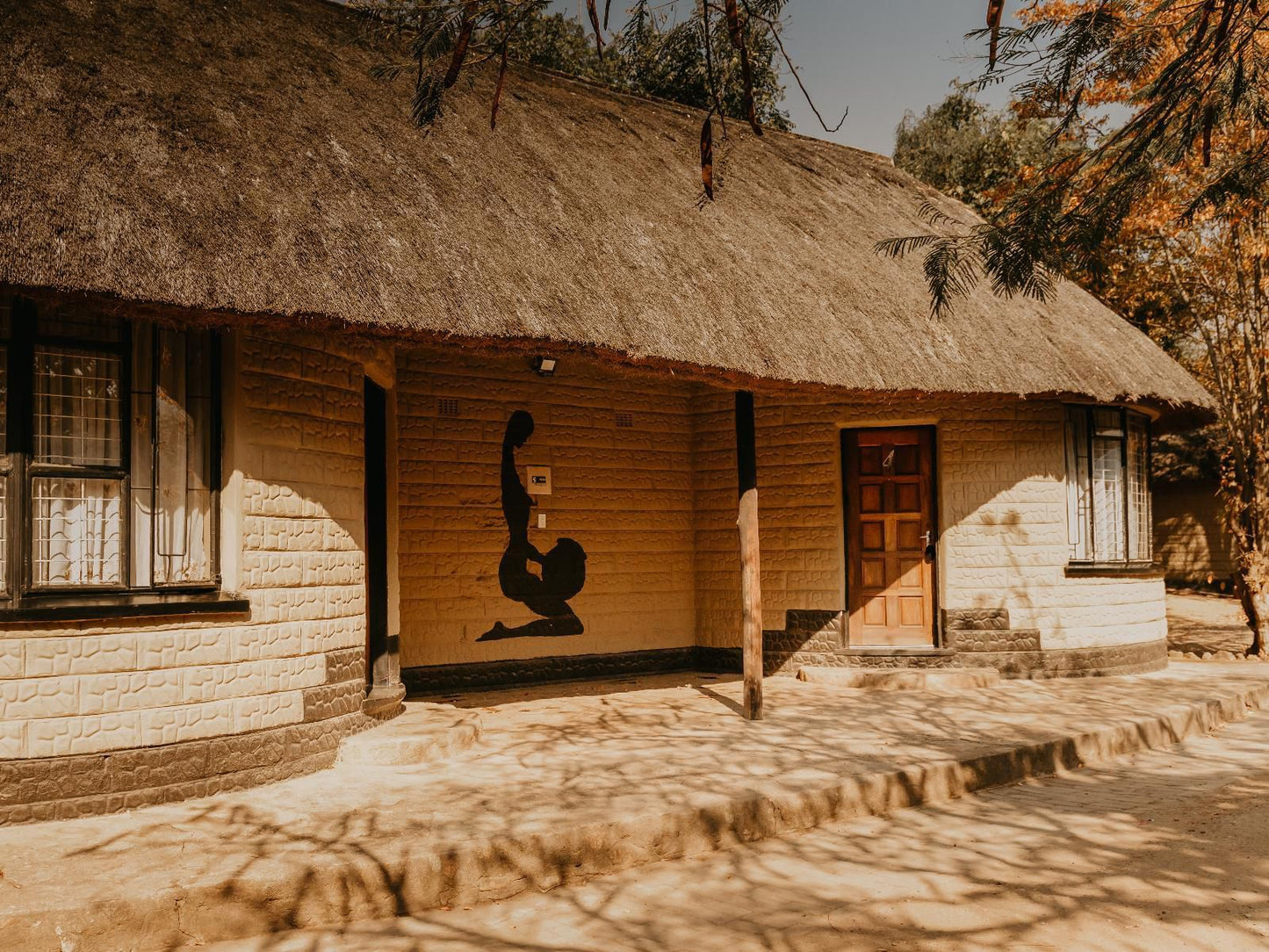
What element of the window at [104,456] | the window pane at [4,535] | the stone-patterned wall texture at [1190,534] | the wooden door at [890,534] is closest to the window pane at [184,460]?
the window at [104,456]

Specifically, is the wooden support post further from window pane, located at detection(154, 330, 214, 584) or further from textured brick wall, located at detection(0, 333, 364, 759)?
window pane, located at detection(154, 330, 214, 584)

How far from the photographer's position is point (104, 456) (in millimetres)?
5301

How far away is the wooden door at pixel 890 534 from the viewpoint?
9.94 metres

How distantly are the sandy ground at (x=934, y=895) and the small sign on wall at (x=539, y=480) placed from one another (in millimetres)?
4633

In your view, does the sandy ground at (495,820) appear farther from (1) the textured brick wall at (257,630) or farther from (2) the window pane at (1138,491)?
(2) the window pane at (1138,491)

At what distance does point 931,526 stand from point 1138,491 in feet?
8.49

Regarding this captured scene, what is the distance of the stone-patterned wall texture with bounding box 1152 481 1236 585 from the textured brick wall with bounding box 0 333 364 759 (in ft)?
60.9

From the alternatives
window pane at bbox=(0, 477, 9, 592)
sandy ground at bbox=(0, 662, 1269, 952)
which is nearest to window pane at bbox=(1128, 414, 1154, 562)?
sandy ground at bbox=(0, 662, 1269, 952)

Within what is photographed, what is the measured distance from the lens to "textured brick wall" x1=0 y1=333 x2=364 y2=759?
16.5ft

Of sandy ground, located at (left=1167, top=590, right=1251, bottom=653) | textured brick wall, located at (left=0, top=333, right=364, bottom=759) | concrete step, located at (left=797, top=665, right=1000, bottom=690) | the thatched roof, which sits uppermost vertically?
the thatched roof

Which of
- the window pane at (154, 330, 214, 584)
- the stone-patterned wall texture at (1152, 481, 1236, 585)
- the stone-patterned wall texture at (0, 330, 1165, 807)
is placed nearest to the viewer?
the window pane at (154, 330, 214, 584)

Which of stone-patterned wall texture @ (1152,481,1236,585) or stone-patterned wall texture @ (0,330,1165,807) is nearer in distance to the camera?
stone-patterned wall texture @ (0,330,1165,807)

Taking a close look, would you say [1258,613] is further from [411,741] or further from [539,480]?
[411,741]

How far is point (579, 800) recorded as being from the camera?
17.0 ft
